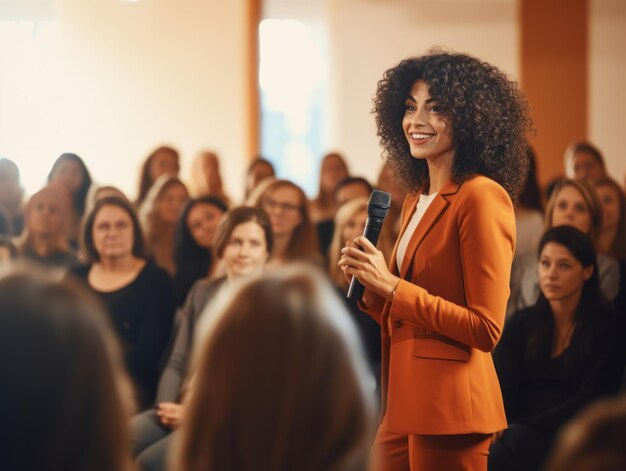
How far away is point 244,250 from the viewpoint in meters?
3.84

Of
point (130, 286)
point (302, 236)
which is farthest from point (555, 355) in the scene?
point (130, 286)

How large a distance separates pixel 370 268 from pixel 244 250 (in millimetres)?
1815

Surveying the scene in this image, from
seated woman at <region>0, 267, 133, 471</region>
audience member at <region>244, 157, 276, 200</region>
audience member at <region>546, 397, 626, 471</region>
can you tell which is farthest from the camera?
audience member at <region>244, 157, 276, 200</region>

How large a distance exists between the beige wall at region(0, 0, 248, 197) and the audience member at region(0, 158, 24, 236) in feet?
10.5

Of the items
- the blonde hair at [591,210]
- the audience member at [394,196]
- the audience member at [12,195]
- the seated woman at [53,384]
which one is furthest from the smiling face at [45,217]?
the seated woman at [53,384]

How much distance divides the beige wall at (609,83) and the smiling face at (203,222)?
14.8 feet

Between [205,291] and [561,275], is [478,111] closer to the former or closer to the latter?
[561,275]

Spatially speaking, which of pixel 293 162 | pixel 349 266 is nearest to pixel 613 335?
pixel 349 266

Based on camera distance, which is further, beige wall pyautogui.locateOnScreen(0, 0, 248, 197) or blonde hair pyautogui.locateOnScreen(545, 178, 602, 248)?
beige wall pyautogui.locateOnScreen(0, 0, 248, 197)

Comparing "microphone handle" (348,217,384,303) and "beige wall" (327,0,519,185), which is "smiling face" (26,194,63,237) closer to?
"microphone handle" (348,217,384,303)

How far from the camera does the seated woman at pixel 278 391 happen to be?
1.06m

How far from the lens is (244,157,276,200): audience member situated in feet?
20.5

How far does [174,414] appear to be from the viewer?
362 cm

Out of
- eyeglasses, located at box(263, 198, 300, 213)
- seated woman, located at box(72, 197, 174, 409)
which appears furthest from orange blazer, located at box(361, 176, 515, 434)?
eyeglasses, located at box(263, 198, 300, 213)
